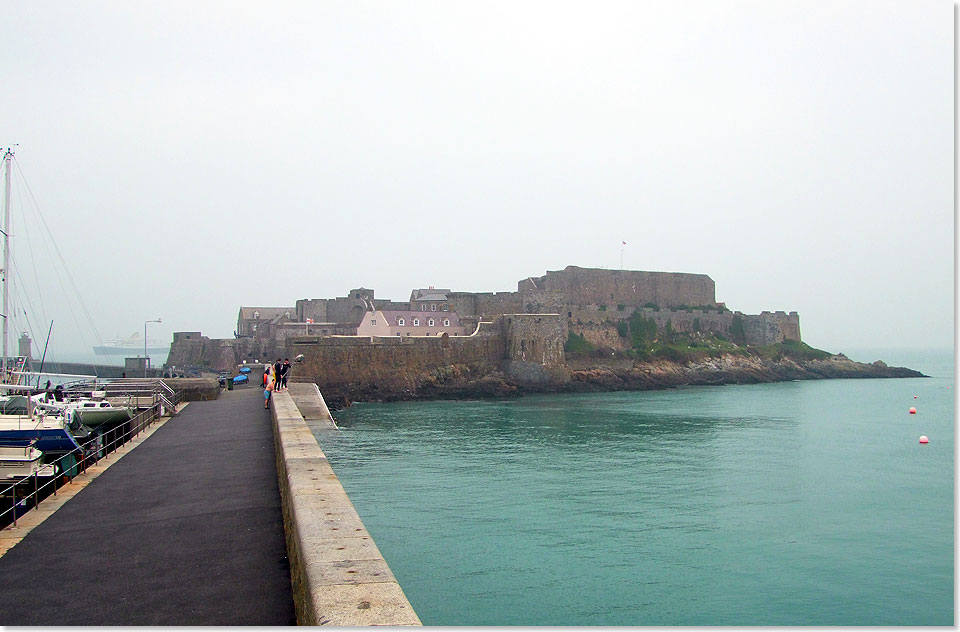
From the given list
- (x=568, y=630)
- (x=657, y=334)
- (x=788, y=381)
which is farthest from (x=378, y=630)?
(x=788, y=381)

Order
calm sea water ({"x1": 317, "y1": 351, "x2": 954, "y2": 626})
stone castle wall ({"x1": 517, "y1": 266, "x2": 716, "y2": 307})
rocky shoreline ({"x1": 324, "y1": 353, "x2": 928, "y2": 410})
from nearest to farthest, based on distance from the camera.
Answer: calm sea water ({"x1": 317, "y1": 351, "x2": 954, "y2": 626}) < rocky shoreline ({"x1": 324, "y1": 353, "x2": 928, "y2": 410}) < stone castle wall ({"x1": 517, "y1": 266, "x2": 716, "y2": 307})

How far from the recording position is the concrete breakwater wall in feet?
13.8

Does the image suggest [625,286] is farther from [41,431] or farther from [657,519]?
[41,431]

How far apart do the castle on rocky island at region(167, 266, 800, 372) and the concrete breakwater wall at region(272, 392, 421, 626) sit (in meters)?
41.9

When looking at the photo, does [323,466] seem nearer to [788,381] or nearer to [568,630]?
[568,630]

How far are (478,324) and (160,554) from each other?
49362 millimetres

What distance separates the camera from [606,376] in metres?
58.9

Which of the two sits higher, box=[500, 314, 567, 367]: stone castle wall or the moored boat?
box=[500, 314, 567, 367]: stone castle wall

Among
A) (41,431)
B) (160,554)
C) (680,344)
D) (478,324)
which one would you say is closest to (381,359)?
(478,324)

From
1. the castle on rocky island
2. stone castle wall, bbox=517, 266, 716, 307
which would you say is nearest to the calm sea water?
the castle on rocky island

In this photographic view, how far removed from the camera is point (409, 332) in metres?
56.8

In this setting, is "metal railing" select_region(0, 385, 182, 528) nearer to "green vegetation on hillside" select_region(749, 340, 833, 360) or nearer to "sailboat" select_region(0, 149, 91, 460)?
"sailboat" select_region(0, 149, 91, 460)

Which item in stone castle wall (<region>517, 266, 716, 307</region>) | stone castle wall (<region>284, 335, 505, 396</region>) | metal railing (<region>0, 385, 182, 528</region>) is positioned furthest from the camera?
stone castle wall (<region>517, 266, 716, 307</region>)

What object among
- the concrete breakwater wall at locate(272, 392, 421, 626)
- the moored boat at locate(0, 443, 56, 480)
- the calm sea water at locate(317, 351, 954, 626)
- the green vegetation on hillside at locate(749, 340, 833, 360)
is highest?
the green vegetation on hillside at locate(749, 340, 833, 360)
